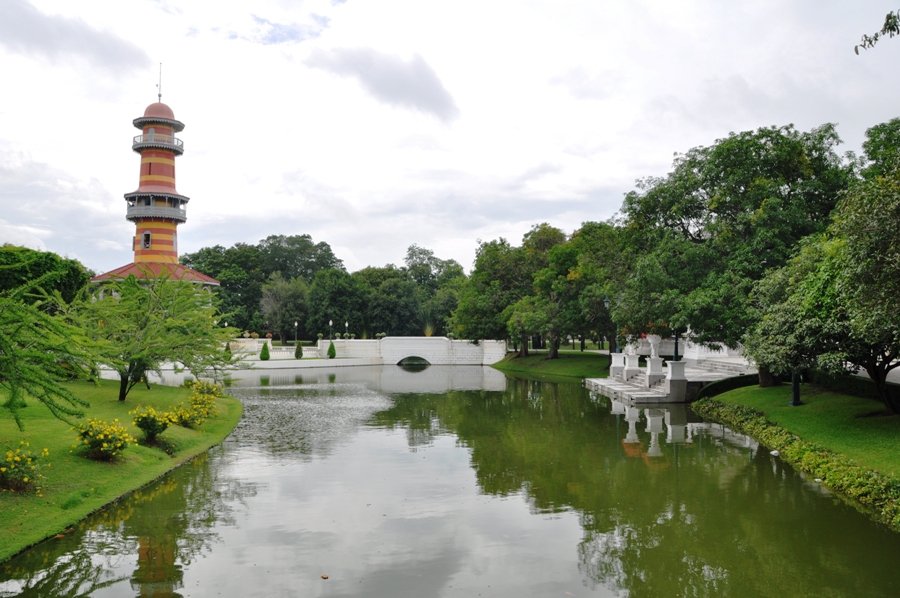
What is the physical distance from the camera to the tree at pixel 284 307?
2564 inches

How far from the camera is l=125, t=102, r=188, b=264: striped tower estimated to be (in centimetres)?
4053

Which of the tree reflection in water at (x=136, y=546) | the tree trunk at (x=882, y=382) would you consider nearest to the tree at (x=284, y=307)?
the tree reflection in water at (x=136, y=546)

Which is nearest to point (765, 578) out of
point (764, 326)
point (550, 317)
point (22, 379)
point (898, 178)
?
point (898, 178)

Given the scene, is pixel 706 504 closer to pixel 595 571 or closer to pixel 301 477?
pixel 595 571

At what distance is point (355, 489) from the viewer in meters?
11.4

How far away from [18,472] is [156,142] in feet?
115

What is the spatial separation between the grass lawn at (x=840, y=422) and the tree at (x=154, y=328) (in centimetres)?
1582

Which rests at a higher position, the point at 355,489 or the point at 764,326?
the point at 764,326

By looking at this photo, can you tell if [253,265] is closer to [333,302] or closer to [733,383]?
[333,302]

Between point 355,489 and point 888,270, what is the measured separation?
9.43m

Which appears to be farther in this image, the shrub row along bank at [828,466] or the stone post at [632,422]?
the stone post at [632,422]

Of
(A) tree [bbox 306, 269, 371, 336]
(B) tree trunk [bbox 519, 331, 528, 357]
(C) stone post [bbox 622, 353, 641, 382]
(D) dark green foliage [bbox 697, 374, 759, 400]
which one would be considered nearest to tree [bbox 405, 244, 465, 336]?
(A) tree [bbox 306, 269, 371, 336]

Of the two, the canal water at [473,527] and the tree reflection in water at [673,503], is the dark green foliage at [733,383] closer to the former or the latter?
the tree reflection in water at [673,503]

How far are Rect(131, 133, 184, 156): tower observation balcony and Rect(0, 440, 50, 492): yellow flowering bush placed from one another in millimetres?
34751
